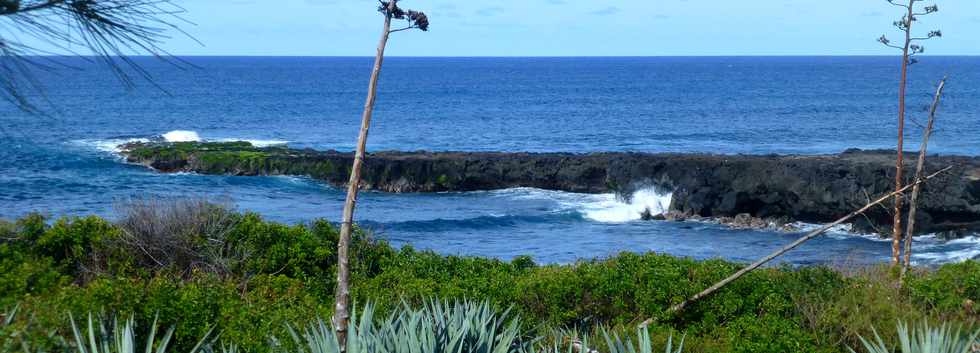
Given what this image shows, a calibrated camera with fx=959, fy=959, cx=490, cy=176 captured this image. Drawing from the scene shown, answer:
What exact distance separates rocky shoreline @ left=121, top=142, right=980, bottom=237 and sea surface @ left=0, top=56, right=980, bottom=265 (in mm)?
885

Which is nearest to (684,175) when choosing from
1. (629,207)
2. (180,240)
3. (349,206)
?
(629,207)

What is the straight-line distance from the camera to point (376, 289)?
28.1 ft

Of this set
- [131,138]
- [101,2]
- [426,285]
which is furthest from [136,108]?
[101,2]

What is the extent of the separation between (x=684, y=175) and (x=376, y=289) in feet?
81.8

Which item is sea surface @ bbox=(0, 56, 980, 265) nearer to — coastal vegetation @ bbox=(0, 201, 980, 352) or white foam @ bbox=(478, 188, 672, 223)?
white foam @ bbox=(478, 188, 672, 223)

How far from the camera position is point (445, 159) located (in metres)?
37.4

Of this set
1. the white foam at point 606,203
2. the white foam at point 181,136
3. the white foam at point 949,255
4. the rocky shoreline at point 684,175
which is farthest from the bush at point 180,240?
the white foam at point 181,136

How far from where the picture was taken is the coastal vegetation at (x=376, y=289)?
7.00 meters

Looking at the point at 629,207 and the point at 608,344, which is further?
the point at 629,207

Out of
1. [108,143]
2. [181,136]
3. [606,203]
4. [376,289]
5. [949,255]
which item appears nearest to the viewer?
[376,289]

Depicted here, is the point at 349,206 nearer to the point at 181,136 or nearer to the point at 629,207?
the point at 629,207

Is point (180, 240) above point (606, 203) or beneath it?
above

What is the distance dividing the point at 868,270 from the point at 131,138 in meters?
45.5

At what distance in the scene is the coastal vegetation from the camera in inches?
275
